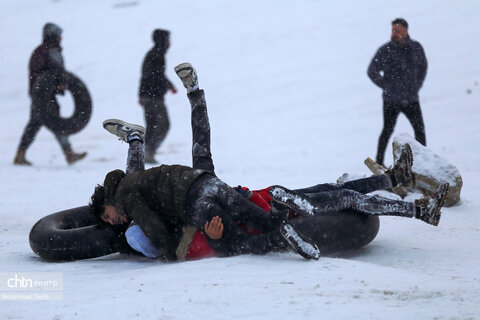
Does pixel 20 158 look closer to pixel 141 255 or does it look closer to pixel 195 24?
pixel 141 255

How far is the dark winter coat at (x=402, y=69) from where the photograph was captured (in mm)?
7727

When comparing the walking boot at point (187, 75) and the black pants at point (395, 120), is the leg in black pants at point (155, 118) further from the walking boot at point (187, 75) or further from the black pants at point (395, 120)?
the walking boot at point (187, 75)

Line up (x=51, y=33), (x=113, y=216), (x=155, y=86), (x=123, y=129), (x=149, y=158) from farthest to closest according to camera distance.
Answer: (x=155, y=86) < (x=149, y=158) < (x=51, y=33) < (x=123, y=129) < (x=113, y=216)

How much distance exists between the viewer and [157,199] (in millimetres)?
4418

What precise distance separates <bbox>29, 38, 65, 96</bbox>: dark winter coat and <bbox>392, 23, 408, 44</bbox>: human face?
4818mm

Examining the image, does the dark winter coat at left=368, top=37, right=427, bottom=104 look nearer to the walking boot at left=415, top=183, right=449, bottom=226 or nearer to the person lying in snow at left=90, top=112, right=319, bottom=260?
the walking boot at left=415, top=183, right=449, bottom=226

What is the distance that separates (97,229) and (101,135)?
9286mm

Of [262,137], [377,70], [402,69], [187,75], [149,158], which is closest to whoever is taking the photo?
[187,75]

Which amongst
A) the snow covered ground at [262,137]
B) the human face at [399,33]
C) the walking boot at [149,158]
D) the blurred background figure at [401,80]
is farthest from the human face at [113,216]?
the walking boot at [149,158]

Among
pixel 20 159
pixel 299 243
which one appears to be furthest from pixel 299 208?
pixel 20 159

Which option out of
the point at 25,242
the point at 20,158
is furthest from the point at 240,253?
the point at 20,158

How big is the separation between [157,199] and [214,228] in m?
0.47

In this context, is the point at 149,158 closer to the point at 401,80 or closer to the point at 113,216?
the point at 401,80

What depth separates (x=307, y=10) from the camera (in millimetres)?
21500
